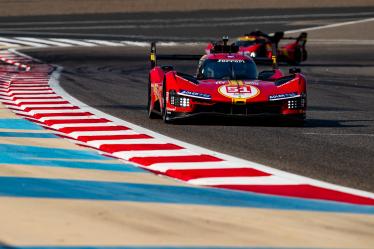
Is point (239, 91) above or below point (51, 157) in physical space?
below

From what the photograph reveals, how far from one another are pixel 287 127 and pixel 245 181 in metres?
6.07

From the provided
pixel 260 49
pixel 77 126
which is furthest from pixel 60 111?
pixel 260 49

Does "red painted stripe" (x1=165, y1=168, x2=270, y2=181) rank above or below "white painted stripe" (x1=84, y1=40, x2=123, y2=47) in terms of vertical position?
above

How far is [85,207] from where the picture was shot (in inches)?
313

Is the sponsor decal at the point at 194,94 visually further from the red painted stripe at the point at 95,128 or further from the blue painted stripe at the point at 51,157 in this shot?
the blue painted stripe at the point at 51,157

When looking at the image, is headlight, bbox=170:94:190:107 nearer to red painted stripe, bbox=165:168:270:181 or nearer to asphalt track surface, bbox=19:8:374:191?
asphalt track surface, bbox=19:8:374:191

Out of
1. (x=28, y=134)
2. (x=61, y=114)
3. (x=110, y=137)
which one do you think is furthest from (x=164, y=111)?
(x=28, y=134)

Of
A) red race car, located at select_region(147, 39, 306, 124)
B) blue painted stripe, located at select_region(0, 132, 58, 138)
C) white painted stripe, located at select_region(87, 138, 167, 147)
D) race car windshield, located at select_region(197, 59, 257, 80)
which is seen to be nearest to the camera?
white painted stripe, located at select_region(87, 138, 167, 147)

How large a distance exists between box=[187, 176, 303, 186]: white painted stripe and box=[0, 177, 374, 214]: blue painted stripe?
1.40 ft

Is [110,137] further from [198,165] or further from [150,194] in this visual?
[150,194]

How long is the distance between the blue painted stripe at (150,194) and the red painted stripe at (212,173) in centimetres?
77

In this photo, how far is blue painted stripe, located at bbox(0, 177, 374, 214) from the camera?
840 cm

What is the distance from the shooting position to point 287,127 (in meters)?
15.8

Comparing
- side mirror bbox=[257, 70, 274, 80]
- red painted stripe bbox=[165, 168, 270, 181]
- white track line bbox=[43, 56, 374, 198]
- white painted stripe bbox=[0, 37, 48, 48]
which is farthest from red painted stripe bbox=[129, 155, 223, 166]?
white painted stripe bbox=[0, 37, 48, 48]
